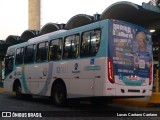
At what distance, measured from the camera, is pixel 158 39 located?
19.5 metres

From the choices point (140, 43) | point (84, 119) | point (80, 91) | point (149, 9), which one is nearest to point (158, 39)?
point (149, 9)

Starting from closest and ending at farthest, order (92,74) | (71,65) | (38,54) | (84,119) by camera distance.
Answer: (84,119) → (92,74) → (71,65) → (38,54)

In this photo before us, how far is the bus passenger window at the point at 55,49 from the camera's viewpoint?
14.3 metres

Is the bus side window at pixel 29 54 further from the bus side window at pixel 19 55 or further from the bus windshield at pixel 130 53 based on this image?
the bus windshield at pixel 130 53

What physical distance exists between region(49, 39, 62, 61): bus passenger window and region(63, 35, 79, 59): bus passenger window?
0.47 metres

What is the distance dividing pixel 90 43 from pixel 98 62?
3.08 feet

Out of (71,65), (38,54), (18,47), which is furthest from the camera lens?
(18,47)

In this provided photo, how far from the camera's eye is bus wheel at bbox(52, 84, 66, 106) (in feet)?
44.9

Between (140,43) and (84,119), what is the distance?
3957 millimetres

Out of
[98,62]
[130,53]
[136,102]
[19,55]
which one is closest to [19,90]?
[19,55]

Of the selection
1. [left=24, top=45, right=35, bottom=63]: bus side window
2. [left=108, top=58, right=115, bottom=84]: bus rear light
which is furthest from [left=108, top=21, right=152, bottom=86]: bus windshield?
[left=24, top=45, right=35, bottom=63]: bus side window

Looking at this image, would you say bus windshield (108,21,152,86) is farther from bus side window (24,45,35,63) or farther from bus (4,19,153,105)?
bus side window (24,45,35,63)

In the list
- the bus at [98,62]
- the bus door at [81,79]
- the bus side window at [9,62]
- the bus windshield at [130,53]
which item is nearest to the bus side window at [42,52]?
the bus at [98,62]

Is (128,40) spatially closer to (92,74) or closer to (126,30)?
(126,30)
